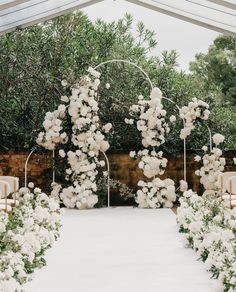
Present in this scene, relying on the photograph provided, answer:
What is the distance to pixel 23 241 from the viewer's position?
18.2ft

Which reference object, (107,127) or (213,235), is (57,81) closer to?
(107,127)

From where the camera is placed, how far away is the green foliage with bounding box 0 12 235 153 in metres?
Result: 12.9

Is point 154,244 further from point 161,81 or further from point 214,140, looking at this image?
point 161,81

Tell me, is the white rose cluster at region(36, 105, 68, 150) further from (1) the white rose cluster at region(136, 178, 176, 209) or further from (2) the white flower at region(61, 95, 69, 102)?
(1) the white rose cluster at region(136, 178, 176, 209)

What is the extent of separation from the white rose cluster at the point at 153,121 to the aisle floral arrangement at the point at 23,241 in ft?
14.4

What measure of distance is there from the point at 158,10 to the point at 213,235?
7.24 meters

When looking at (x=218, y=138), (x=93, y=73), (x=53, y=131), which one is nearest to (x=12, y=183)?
(x=53, y=131)

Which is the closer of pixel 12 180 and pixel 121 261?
pixel 121 261

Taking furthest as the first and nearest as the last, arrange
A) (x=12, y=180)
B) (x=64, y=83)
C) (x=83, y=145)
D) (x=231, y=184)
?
(x=64, y=83), (x=83, y=145), (x=12, y=180), (x=231, y=184)

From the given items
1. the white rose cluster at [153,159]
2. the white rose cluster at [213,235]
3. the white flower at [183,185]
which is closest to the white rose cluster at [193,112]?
the white rose cluster at [153,159]

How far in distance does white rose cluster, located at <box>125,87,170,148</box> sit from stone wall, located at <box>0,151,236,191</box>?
67cm

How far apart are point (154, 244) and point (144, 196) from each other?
4.51 meters

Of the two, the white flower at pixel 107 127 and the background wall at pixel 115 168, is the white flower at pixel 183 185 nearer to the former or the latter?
the background wall at pixel 115 168

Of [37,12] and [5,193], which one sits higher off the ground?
[37,12]
